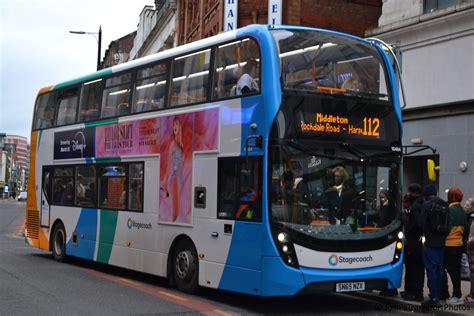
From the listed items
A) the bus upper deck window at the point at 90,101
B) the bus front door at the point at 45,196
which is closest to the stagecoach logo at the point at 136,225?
the bus upper deck window at the point at 90,101

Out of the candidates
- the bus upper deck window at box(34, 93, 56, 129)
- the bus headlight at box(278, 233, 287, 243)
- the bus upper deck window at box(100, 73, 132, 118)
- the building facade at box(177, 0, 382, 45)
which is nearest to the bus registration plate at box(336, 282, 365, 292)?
the bus headlight at box(278, 233, 287, 243)

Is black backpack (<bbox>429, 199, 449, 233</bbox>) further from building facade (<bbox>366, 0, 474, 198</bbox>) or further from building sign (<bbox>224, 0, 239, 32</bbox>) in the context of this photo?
building sign (<bbox>224, 0, 239, 32</bbox>)

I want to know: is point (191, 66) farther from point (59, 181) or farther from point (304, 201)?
point (59, 181)

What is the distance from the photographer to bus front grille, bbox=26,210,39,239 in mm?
17141

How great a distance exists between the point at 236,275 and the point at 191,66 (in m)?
3.77

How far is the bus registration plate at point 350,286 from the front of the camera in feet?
30.6

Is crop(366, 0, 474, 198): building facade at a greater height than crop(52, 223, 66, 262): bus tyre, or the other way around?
crop(366, 0, 474, 198): building facade

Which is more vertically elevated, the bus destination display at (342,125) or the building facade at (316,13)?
the building facade at (316,13)

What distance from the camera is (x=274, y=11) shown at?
25.6m

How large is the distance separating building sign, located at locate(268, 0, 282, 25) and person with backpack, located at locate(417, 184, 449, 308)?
16634mm

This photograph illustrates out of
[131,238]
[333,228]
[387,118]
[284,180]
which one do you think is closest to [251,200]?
[284,180]

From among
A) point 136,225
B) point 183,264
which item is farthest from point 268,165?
point 136,225

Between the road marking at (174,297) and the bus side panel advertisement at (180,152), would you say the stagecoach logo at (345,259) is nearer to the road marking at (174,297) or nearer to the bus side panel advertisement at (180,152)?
the road marking at (174,297)

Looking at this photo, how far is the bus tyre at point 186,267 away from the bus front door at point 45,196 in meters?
6.21
